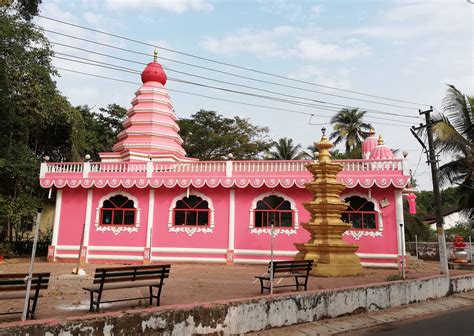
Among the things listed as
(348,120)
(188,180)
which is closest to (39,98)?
(188,180)

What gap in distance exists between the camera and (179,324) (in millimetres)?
5504

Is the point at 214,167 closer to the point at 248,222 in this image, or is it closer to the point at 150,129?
the point at 248,222

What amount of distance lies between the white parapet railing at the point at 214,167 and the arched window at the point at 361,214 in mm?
1421

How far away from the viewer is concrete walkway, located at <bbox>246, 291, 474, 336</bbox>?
647 centimetres

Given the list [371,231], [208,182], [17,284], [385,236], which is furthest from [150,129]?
[17,284]

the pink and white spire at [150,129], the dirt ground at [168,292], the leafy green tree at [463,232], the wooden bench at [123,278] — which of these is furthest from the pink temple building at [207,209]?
the leafy green tree at [463,232]

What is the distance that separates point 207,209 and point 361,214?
671 cm

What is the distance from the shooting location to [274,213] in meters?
17.0

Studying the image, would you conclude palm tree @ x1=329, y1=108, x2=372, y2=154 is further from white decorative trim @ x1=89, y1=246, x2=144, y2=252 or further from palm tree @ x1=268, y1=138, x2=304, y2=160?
white decorative trim @ x1=89, y1=246, x2=144, y2=252

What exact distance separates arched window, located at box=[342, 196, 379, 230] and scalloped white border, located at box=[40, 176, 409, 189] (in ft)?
2.99

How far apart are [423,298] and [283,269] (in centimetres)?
377

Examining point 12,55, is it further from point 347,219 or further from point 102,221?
point 347,219

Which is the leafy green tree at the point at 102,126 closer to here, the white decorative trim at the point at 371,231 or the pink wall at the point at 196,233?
the pink wall at the point at 196,233

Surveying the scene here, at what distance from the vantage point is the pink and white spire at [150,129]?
20781 millimetres
